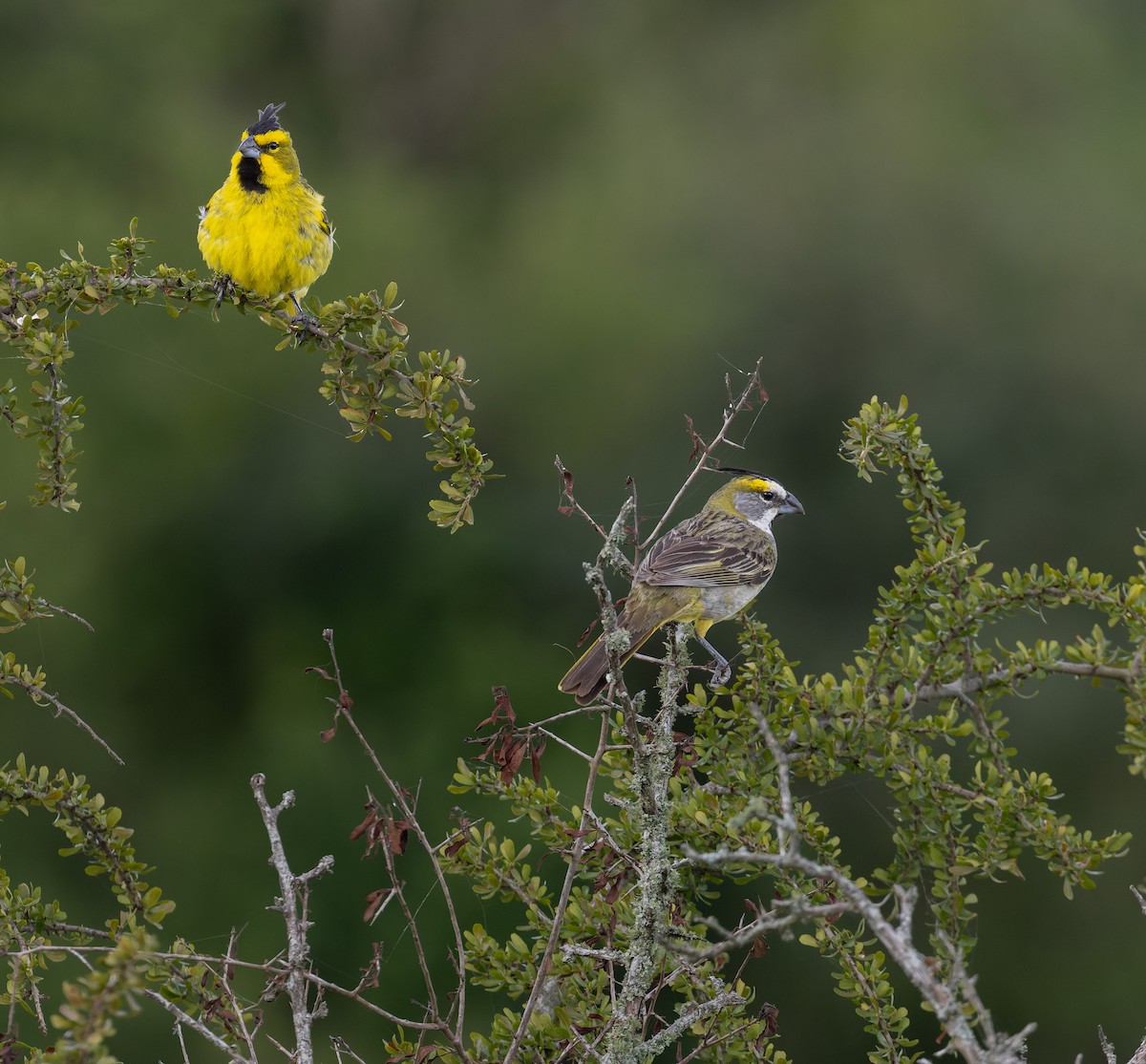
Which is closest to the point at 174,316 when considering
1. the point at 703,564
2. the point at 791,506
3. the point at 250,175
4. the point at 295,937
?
the point at 295,937

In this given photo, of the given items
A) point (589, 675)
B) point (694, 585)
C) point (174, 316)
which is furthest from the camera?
point (694, 585)

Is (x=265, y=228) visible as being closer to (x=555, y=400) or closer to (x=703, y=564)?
(x=703, y=564)

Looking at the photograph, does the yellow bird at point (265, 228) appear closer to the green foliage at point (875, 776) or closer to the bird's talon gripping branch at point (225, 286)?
the bird's talon gripping branch at point (225, 286)

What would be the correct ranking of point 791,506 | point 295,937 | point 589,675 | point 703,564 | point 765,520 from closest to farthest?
1. point 295,937
2. point 589,675
3. point 703,564
4. point 765,520
5. point 791,506

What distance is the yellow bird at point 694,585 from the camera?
389 cm

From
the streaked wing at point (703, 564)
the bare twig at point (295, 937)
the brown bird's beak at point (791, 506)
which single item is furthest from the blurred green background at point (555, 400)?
the bare twig at point (295, 937)

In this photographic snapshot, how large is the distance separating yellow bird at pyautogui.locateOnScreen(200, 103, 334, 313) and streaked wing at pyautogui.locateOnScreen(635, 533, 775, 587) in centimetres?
130

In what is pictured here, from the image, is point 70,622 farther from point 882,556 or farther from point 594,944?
point 594,944

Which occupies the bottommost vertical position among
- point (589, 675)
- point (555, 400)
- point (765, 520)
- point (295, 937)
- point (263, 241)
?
point (295, 937)

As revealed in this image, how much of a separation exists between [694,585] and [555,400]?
9.83 m

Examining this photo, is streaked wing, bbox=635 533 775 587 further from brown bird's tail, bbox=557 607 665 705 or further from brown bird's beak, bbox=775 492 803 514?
brown bird's beak, bbox=775 492 803 514

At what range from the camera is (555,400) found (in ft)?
46.0

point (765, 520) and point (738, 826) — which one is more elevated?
point (765, 520)

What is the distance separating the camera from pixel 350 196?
49.8 feet
